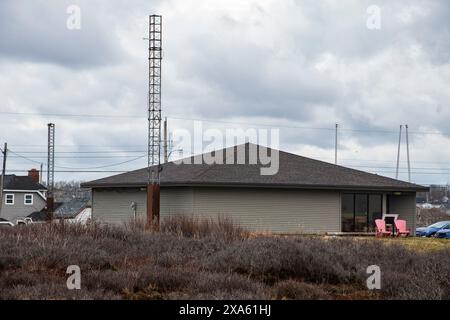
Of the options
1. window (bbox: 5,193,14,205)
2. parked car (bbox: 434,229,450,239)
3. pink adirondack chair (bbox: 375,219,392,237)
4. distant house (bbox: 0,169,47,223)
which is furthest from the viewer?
window (bbox: 5,193,14,205)

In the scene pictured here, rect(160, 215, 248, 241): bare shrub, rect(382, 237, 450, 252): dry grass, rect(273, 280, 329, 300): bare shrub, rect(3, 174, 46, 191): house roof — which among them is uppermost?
rect(3, 174, 46, 191): house roof

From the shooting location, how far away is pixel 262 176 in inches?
1289

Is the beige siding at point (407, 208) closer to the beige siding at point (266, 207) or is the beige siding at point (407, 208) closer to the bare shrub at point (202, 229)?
the beige siding at point (266, 207)

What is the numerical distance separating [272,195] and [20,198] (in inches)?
1713

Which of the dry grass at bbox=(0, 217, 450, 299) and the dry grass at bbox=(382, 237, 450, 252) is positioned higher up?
the dry grass at bbox=(0, 217, 450, 299)

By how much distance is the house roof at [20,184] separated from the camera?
229 feet

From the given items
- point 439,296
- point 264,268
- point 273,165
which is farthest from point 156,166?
point 439,296

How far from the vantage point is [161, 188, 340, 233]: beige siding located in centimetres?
3120

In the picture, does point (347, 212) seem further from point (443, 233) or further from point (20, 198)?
point (20, 198)

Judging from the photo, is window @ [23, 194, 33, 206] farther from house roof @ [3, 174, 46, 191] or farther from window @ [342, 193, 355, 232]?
window @ [342, 193, 355, 232]

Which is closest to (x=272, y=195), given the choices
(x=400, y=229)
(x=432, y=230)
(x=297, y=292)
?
(x=400, y=229)

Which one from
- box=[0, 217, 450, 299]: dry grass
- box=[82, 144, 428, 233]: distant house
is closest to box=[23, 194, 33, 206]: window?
box=[82, 144, 428, 233]: distant house

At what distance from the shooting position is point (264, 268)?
11633 millimetres

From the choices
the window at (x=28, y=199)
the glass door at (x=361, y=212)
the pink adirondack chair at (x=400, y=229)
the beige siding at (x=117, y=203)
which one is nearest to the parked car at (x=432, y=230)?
the glass door at (x=361, y=212)
